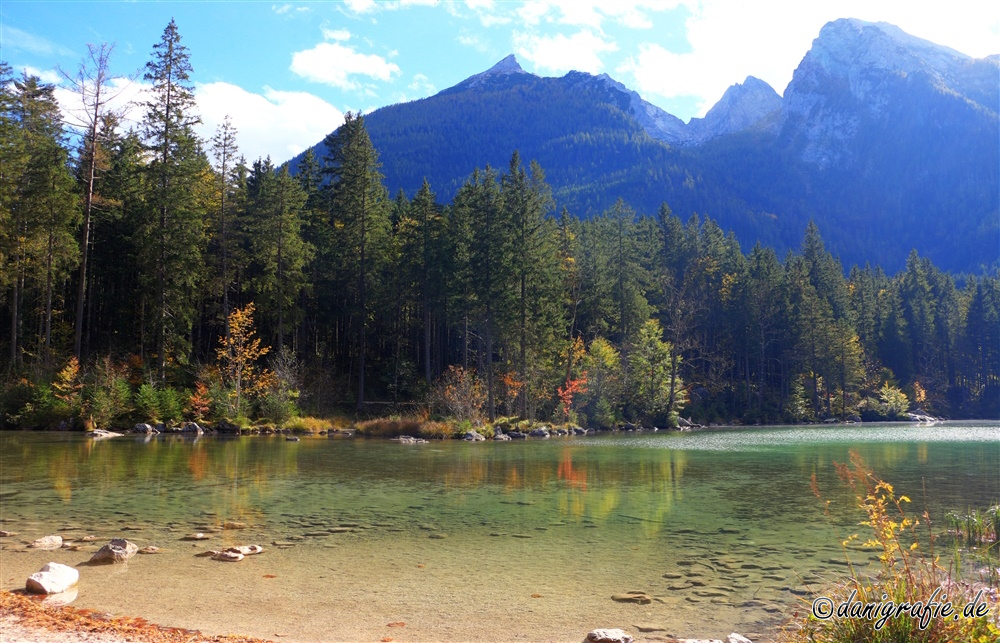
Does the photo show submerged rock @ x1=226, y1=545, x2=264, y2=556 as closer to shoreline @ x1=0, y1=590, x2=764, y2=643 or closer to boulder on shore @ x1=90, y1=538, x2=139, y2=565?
boulder on shore @ x1=90, y1=538, x2=139, y2=565

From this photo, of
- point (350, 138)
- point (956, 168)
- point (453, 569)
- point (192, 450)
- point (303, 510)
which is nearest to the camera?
point (453, 569)

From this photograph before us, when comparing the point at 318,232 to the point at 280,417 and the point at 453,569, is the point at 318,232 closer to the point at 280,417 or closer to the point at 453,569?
the point at 280,417

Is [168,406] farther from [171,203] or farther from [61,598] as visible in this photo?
[61,598]

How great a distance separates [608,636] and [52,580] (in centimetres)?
627

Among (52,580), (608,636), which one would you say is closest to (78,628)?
(52,580)

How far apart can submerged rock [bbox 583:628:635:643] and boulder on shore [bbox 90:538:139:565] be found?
6.56 m

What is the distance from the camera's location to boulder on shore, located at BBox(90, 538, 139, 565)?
8.91m

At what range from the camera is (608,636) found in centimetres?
619

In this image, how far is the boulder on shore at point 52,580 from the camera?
24.4ft

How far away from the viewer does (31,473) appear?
17891 mm

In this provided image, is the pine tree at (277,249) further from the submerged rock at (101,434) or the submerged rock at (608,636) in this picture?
the submerged rock at (608,636)

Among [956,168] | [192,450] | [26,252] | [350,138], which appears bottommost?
[192,450]

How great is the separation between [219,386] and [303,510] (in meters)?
27.8

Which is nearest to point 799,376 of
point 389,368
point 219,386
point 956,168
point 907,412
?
point 907,412
